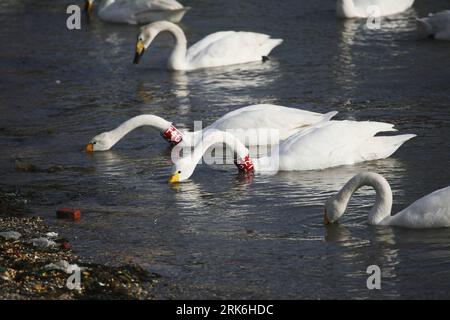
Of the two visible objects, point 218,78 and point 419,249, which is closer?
point 419,249

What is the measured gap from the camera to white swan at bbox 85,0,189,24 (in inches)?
885

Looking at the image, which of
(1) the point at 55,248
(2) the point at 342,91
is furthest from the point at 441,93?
(1) the point at 55,248

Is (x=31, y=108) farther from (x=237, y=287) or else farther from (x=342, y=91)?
(x=237, y=287)

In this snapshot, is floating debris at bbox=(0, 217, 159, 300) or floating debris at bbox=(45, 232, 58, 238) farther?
floating debris at bbox=(45, 232, 58, 238)

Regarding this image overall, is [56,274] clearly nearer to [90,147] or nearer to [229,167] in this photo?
[229,167]

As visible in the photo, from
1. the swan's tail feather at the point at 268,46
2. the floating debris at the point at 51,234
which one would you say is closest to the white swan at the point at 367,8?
the swan's tail feather at the point at 268,46

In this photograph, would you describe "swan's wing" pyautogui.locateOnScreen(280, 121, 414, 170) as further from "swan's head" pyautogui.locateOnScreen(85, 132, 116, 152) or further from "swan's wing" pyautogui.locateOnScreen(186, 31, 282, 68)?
"swan's wing" pyautogui.locateOnScreen(186, 31, 282, 68)

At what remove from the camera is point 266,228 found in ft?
35.8

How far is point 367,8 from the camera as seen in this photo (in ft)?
71.7

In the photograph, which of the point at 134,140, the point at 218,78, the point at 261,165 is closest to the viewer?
the point at 261,165

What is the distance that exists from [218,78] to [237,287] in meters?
9.28

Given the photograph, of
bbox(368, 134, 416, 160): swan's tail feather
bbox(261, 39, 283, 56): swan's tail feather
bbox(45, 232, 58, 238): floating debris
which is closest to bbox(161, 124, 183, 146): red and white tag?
bbox(368, 134, 416, 160): swan's tail feather

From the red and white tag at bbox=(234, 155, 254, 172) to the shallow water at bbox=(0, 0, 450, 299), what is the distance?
0.58 feet

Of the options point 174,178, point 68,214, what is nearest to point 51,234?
point 68,214
